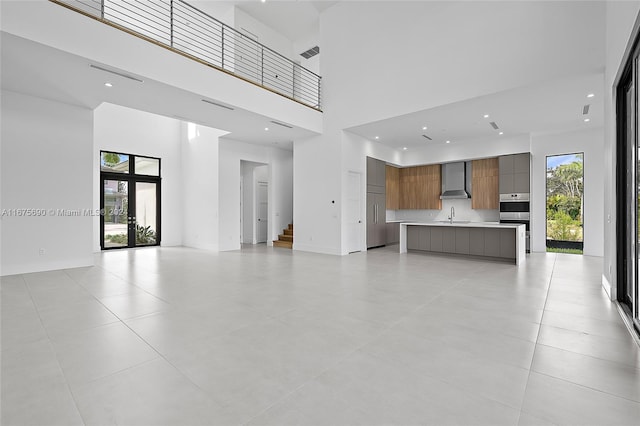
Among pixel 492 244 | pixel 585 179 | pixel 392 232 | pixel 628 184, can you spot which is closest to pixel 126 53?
pixel 628 184

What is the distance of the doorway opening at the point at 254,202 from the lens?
10.6 m

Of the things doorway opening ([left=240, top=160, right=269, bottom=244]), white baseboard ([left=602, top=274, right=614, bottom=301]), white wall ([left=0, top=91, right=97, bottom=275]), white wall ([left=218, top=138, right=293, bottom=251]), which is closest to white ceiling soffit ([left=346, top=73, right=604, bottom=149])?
white baseboard ([left=602, top=274, right=614, bottom=301])

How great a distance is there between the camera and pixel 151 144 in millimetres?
9859

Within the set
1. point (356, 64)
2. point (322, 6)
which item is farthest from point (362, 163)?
point (322, 6)

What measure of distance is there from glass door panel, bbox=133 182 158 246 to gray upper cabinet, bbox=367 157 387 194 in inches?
277

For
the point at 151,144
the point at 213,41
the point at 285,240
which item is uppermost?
the point at 213,41

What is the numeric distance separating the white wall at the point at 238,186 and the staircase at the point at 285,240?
210mm

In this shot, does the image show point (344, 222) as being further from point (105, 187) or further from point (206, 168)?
point (105, 187)

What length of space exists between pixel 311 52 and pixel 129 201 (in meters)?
7.69

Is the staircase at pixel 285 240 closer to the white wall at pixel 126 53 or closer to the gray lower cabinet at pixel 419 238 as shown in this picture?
the gray lower cabinet at pixel 419 238

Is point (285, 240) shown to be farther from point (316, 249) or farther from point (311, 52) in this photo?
point (311, 52)

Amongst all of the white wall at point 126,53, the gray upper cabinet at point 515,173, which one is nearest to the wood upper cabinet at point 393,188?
the gray upper cabinet at point 515,173

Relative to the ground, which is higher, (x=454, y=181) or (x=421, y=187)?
(x=454, y=181)

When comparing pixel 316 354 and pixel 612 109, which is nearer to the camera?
pixel 316 354
